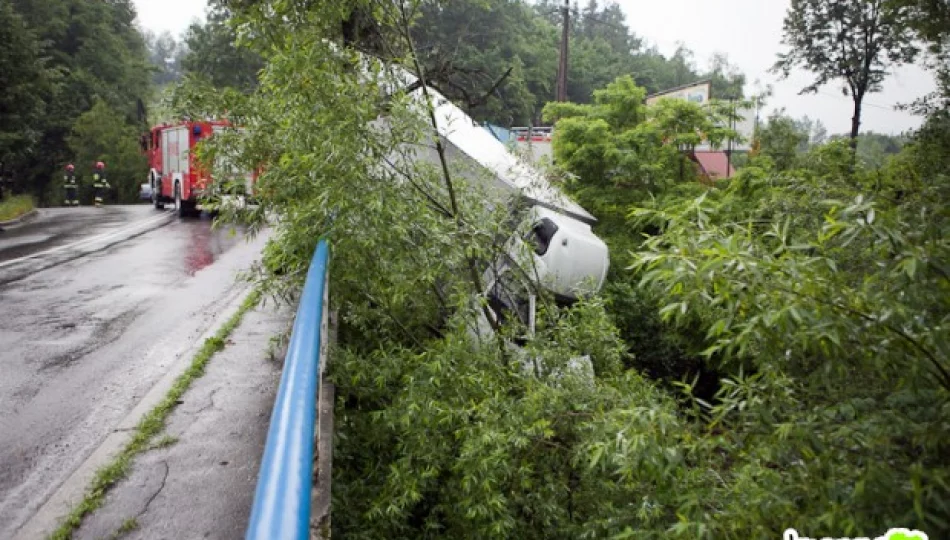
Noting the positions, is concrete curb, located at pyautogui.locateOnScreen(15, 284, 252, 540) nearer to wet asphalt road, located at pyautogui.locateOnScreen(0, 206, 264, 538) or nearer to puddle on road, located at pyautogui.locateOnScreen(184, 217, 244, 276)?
wet asphalt road, located at pyautogui.locateOnScreen(0, 206, 264, 538)

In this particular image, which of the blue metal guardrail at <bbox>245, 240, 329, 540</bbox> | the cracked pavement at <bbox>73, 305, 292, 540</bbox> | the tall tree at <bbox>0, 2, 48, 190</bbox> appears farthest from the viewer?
the tall tree at <bbox>0, 2, 48, 190</bbox>

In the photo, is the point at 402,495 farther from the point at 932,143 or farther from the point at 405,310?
the point at 932,143


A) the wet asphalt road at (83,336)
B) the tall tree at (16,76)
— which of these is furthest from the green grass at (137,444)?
the tall tree at (16,76)

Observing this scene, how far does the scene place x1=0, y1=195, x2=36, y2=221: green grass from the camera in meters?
16.7

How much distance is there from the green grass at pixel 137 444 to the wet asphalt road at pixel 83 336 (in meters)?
0.27

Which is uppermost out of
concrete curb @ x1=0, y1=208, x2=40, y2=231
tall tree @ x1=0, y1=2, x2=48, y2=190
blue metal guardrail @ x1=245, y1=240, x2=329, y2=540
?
tall tree @ x1=0, y1=2, x2=48, y2=190

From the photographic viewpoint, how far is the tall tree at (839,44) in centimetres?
1977

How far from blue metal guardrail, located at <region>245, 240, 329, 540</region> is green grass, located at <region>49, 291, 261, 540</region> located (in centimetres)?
189

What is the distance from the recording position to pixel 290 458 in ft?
4.79

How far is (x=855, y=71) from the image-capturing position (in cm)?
2122

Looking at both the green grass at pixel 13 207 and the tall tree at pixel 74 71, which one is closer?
the green grass at pixel 13 207

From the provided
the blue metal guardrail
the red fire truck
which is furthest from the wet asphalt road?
the red fire truck

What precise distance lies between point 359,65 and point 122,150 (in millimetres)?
34679

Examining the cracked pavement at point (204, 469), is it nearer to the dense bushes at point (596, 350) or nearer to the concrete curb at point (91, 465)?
the concrete curb at point (91, 465)
